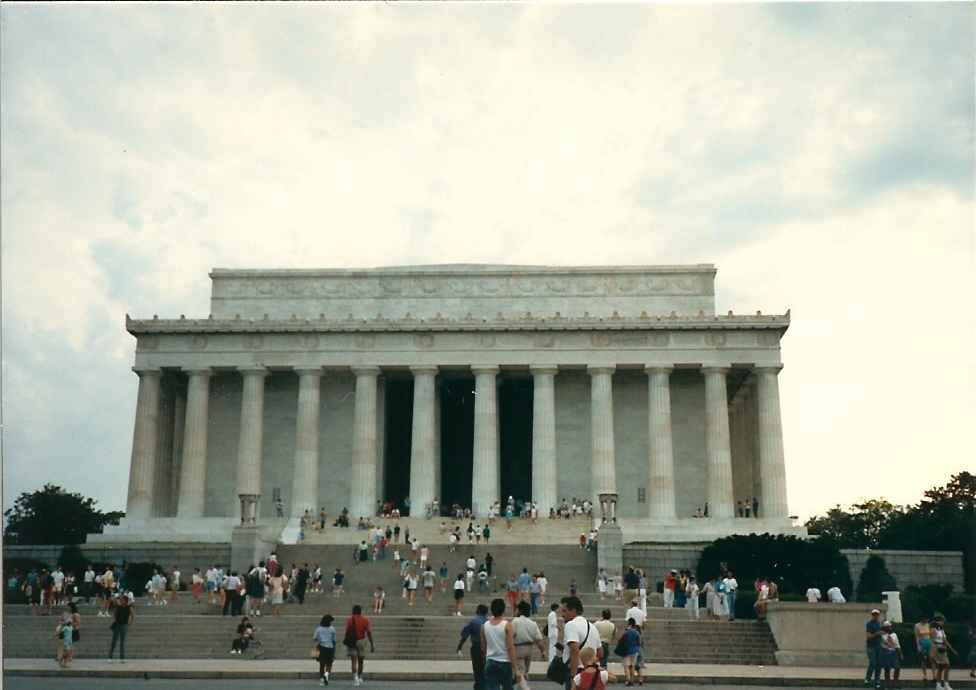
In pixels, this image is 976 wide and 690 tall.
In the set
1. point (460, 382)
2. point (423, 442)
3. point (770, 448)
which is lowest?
point (770, 448)

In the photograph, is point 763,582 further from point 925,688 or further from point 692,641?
point 925,688

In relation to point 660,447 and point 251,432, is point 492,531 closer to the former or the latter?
point 660,447

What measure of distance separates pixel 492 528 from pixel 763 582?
21.3m

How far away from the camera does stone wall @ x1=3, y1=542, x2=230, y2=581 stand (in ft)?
168

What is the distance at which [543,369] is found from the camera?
64250 millimetres

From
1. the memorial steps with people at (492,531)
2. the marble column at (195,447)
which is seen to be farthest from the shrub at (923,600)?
the marble column at (195,447)

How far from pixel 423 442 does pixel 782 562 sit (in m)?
22.9

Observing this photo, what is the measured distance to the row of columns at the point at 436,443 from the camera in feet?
207

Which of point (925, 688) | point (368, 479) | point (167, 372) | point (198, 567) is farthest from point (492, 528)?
point (925, 688)

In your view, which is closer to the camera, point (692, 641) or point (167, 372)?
point (692, 641)

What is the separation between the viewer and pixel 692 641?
1339 inches

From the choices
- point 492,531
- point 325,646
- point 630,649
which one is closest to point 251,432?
point 492,531

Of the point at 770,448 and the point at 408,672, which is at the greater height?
the point at 770,448

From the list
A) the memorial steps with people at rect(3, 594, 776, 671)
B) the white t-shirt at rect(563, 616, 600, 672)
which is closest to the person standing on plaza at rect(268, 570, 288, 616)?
the memorial steps with people at rect(3, 594, 776, 671)
